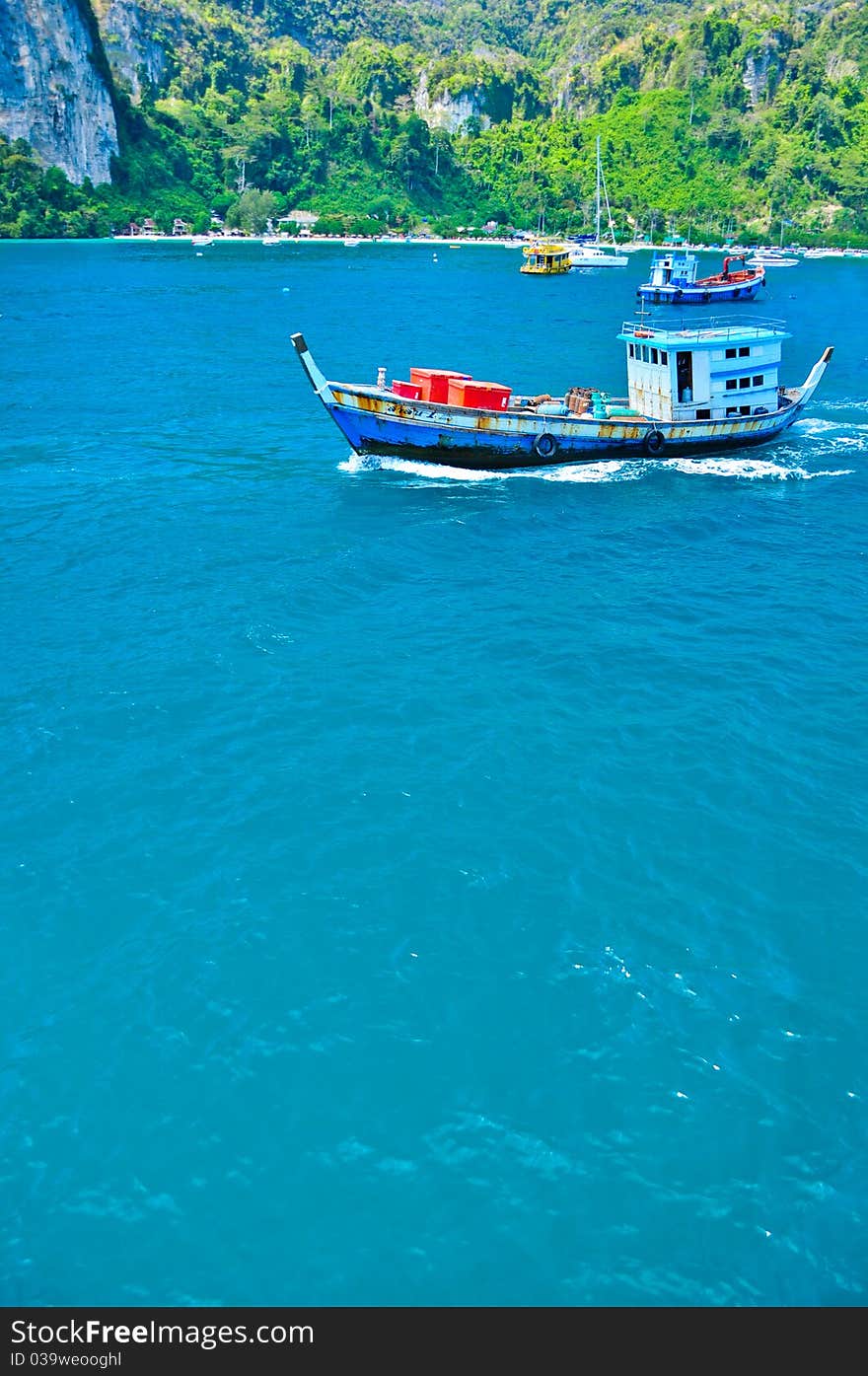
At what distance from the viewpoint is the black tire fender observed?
2440 inches

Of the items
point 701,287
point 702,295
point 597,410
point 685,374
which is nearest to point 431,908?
point 597,410

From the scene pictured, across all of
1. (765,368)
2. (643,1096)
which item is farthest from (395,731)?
(765,368)

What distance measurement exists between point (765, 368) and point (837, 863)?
4808 centimetres

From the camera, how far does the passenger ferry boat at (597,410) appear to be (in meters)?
60.3

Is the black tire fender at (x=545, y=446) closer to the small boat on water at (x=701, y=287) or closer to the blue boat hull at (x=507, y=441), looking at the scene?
the blue boat hull at (x=507, y=441)

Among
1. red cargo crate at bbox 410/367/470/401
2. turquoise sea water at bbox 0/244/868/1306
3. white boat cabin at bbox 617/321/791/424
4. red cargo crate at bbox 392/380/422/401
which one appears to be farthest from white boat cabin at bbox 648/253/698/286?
turquoise sea water at bbox 0/244/868/1306

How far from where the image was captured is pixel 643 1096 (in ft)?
70.6

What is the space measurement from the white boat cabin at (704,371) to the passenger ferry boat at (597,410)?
0.22 feet

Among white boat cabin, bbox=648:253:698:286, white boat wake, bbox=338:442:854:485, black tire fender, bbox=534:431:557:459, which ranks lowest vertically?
white boat wake, bbox=338:442:854:485

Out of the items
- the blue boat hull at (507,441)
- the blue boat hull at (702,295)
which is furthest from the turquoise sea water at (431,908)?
the blue boat hull at (702,295)

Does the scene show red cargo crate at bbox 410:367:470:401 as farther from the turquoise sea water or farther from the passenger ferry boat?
the turquoise sea water

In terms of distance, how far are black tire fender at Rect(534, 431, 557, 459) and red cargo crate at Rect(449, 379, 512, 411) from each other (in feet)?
9.79

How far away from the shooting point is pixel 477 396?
60281 millimetres
